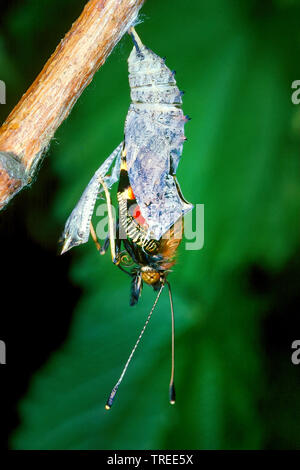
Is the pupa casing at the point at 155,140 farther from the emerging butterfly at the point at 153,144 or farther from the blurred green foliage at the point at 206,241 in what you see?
the blurred green foliage at the point at 206,241

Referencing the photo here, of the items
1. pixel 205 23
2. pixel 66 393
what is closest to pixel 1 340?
pixel 66 393

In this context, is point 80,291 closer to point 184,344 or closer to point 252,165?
point 184,344

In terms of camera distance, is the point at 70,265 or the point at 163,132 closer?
the point at 163,132

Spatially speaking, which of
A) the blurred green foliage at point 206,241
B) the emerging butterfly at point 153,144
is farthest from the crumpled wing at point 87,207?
the blurred green foliage at point 206,241

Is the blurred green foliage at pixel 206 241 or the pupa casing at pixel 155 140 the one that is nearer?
the pupa casing at pixel 155 140

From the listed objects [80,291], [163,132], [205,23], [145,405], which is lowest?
[145,405]

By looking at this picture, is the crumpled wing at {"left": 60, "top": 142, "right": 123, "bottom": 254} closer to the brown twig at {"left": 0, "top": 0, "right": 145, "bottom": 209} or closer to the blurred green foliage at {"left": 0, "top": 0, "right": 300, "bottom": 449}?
the brown twig at {"left": 0, "top": 0, "right": 145, "bottom": 209}

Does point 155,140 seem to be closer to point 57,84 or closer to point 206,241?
point 57,84
